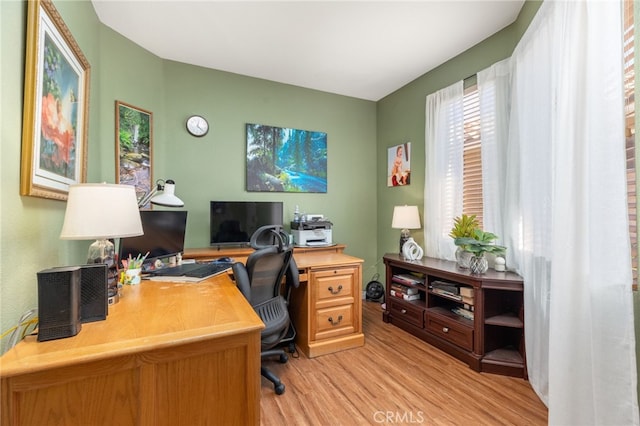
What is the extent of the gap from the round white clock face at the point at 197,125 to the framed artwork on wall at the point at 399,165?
2.37 metres

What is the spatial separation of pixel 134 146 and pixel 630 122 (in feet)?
11.0

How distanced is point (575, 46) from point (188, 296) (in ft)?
7.54

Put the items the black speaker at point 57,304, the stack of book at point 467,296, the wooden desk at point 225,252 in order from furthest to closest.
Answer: the wooden desk at point 225,252 < the stack of book at point 467,296 < the black speaker at point 57,304

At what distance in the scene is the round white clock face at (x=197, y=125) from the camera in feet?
9.60

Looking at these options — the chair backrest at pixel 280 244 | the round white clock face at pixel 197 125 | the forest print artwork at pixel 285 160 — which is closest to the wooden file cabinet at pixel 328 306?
the chair backrest at pixel 280 244

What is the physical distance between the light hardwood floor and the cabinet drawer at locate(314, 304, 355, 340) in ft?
0.57

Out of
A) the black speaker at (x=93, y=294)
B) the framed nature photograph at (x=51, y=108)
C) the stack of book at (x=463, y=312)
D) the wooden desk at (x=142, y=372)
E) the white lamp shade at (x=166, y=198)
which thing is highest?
the framed nature photograph at (x=51, y=108)

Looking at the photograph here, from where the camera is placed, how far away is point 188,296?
1390 millimetres

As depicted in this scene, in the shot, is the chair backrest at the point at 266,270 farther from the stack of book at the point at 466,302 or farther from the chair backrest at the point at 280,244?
the stack of book at the point at 466,302

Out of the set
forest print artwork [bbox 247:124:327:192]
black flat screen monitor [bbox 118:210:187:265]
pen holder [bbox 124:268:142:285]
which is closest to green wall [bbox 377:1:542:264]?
forest print artwork [bbox 247:124:327:192]

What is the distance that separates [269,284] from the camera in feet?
6.15

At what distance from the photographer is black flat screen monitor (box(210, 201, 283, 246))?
9.25ft

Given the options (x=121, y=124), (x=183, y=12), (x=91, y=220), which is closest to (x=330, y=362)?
(x=91, y=220)

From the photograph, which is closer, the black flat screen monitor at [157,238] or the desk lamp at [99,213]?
the desk lamp at [99,213]
